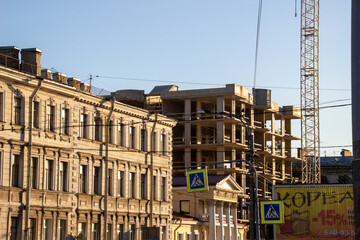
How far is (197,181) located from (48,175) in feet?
31.0

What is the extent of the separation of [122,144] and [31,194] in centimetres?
1238

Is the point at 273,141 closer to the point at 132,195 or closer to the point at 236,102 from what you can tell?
the point at 236,102

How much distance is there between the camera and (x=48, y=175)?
138 feet

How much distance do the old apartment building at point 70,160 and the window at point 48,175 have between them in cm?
6

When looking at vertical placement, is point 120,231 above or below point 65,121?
below

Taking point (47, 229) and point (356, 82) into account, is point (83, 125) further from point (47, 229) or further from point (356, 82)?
point (356, 82)

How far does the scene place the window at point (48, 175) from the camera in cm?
4181

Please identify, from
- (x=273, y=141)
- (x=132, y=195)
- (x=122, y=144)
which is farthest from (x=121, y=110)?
(x=273, y=141)

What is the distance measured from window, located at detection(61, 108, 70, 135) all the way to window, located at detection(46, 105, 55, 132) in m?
1.03

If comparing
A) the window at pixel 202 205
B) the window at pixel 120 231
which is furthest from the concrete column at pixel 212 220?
the window at pixel 120 231

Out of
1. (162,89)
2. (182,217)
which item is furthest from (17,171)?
(162,89)

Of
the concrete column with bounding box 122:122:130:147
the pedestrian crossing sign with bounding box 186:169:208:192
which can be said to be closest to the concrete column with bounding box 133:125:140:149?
the concrete column with bounding box 122:122:130:147

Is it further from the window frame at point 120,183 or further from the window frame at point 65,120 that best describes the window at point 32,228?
the window frame at point 120,183

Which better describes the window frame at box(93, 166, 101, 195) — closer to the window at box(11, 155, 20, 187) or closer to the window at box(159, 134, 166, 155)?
the window at box(11, 155, 20, 187)
